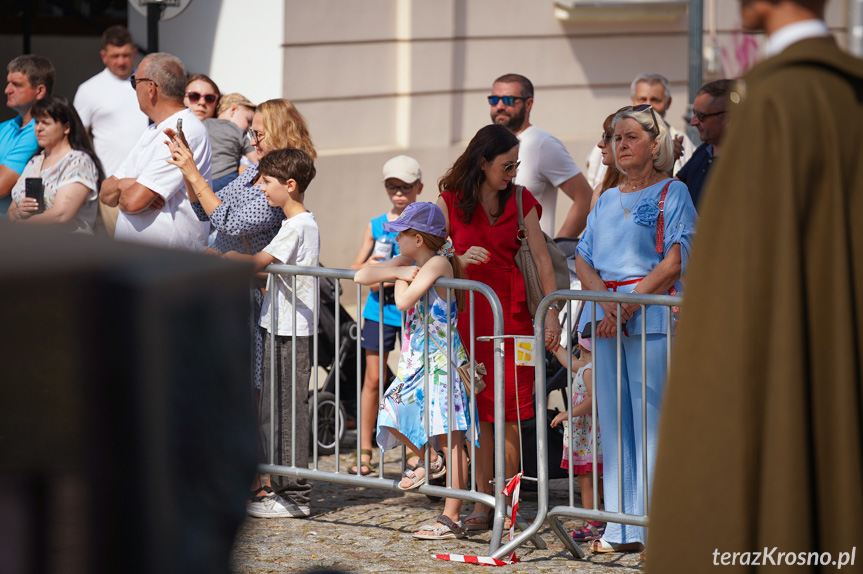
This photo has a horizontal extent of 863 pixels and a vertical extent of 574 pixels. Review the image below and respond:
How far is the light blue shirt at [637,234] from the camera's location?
15.4 ft

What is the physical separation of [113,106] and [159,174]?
3.10 metres

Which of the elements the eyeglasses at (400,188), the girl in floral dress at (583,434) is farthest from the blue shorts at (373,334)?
the girl in floral dress at (583,434)

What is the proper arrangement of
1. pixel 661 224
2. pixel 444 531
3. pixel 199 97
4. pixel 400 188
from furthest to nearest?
pixel 199 97 < pixel 400 188 < pixel 444 531 < pixel 661 224

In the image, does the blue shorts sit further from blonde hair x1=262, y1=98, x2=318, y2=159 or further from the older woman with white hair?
the older woman with white hair

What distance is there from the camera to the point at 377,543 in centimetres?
500

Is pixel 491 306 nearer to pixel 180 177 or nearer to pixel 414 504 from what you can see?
pixel 414 504

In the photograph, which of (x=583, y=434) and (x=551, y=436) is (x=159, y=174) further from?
A: (x=583, y=434)

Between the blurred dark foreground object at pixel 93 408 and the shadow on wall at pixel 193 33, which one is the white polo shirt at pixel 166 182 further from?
the shadow on wall at pixel 193 33

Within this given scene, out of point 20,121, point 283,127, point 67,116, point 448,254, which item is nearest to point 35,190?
point 67,116

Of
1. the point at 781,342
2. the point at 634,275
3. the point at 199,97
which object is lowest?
the point at 781,342

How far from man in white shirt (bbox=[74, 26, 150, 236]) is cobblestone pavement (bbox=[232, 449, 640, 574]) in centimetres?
386

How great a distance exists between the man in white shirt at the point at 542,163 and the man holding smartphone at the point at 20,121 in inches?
115

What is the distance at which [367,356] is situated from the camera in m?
6.46

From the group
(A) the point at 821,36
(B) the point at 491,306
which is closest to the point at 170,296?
(A) the point at 821,36
